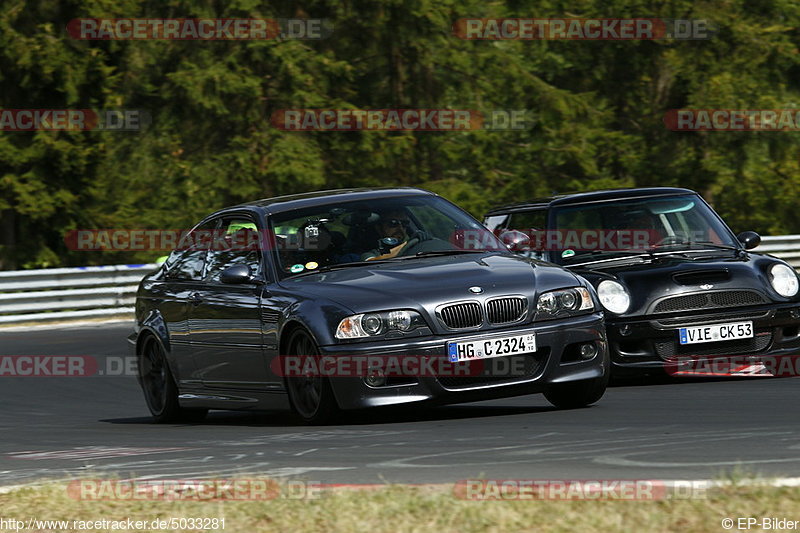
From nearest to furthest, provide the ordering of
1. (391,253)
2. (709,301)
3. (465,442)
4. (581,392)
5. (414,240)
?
(465,442)
(581,392)
(391,253)
(414,240)
(709,301)

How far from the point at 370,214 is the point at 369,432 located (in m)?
1.78

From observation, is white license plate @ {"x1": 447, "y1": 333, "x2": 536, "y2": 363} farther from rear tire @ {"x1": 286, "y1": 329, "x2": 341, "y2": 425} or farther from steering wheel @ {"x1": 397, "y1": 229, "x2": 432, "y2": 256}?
steering wheel @ {"x1": 397, "y1": 229, "x2": 432, "y2": 256}

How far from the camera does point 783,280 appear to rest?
11062 mm

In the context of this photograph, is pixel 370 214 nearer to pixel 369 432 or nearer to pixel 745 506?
pixel 369 432

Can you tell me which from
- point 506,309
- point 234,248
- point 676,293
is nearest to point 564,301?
point 506,309

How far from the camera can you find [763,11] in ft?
119

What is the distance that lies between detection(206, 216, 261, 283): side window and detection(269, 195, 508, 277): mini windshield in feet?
0.68

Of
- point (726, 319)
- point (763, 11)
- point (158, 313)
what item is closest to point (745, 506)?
point (726, 319)

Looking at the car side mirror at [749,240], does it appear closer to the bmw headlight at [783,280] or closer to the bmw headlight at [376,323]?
the bmw headlight at [783,280]

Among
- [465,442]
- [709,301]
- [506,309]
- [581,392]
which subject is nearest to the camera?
[465,442]

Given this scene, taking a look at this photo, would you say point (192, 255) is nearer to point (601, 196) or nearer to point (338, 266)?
point (338, 266)

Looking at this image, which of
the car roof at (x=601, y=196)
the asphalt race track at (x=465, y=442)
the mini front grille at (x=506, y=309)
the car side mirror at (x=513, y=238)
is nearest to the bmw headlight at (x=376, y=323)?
the mini front grille at (x=506, y=309)

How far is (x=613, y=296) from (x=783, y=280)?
4.32 ft

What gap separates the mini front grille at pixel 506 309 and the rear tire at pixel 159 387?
306 centimetres
